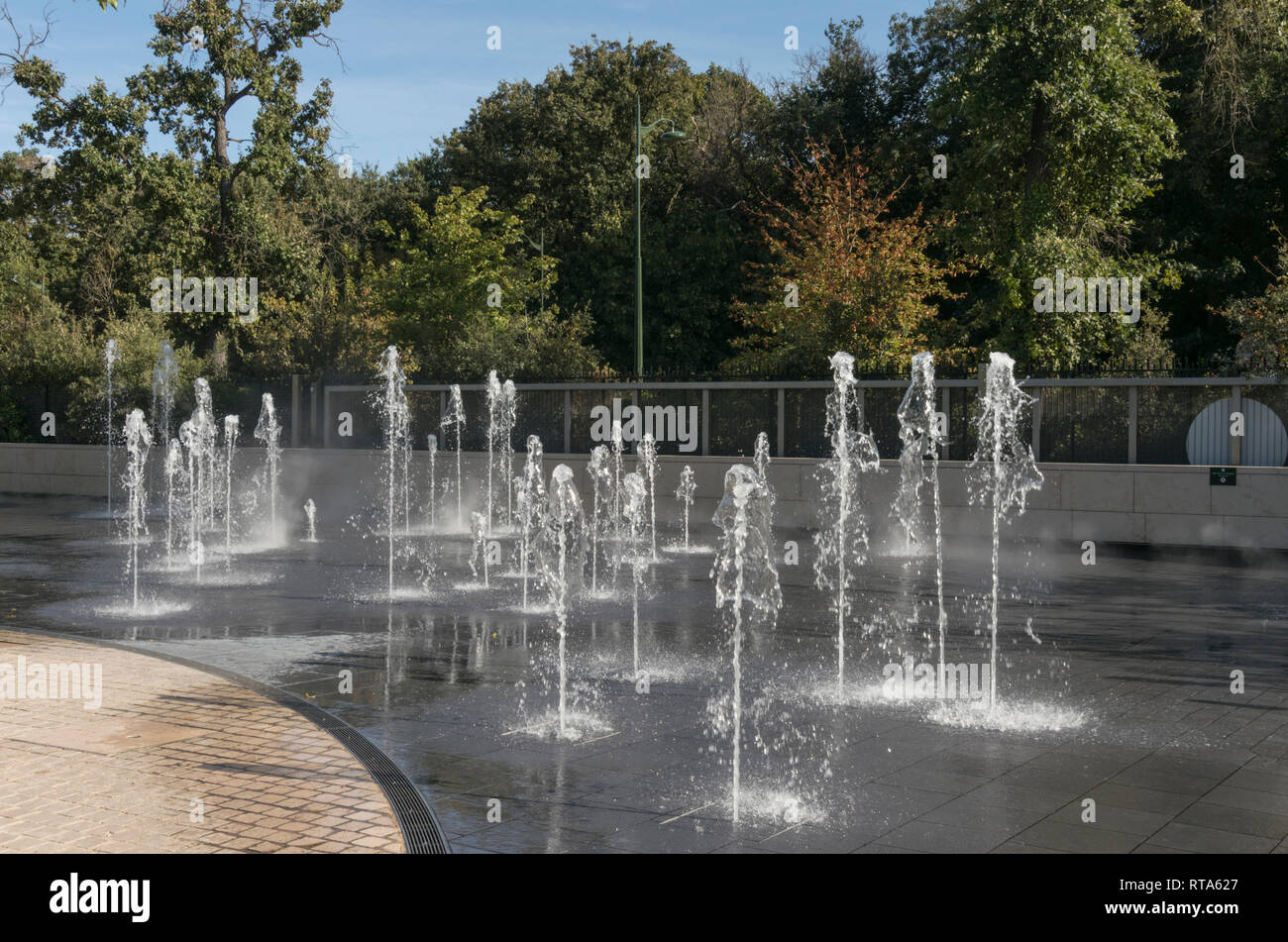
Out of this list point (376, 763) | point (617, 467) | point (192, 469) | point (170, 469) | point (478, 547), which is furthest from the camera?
point (192, 469)

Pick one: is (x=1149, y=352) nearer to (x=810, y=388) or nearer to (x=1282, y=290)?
(x=1282, y=290)

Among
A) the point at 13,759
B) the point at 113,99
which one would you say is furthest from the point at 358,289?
the point at 13,759

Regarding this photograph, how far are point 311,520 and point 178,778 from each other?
51.1 feet

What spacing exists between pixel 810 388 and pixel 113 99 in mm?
21168

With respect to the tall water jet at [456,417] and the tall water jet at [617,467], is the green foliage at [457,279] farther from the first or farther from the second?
the tall water jet at [617,467]

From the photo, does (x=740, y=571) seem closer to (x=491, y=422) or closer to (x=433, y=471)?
(x=491, y=422)

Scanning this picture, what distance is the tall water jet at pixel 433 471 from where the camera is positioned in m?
23.1

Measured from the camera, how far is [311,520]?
21.3 meters

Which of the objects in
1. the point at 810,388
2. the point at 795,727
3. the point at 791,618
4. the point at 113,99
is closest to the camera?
the point at 795,727

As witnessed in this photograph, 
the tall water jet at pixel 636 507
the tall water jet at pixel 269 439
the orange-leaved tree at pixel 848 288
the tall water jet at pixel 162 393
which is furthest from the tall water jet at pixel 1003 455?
the tall water jet at pixel 162 393

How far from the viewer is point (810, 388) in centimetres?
2047

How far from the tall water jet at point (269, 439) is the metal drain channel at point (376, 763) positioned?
16.2 m

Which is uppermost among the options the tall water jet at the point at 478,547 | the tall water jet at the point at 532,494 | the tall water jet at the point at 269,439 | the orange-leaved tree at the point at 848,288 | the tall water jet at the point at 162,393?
the orange-leaved tree at the point at 848,288

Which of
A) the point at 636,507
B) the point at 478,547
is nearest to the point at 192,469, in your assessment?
the point at 636,507
